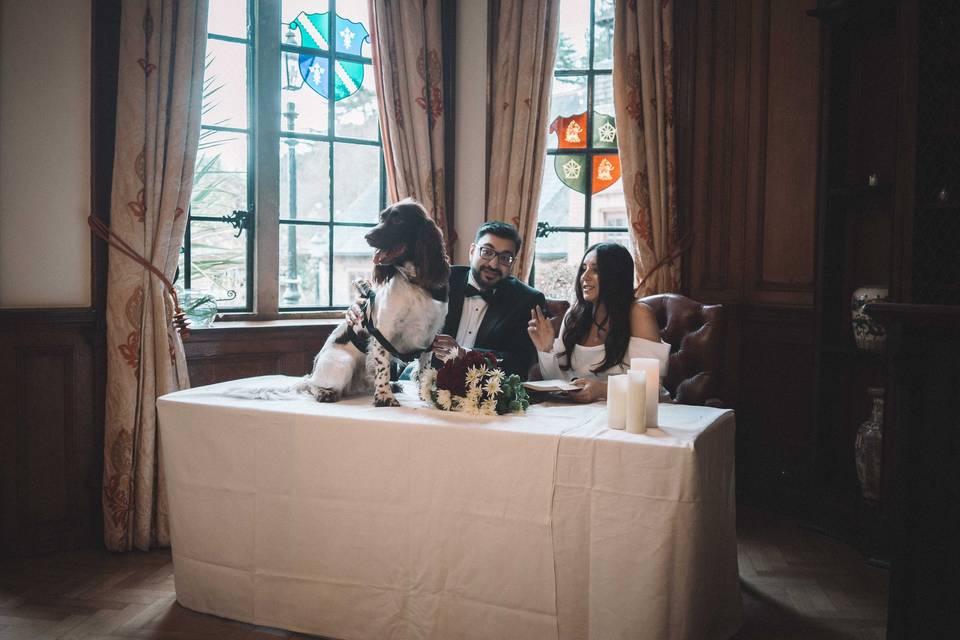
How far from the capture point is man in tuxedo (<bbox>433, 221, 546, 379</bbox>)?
2801 millimetres

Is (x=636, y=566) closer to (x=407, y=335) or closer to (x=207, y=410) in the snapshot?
(x=407, y=335)

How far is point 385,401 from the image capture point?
2.36 metres

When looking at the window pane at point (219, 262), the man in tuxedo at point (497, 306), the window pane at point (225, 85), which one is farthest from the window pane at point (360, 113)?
the man in tuxedo at point (497, 306)

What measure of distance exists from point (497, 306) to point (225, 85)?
188 cm

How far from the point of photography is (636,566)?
6.12 ft

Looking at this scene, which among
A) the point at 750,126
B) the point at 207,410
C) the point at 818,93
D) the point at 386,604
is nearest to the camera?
the point at 386,604

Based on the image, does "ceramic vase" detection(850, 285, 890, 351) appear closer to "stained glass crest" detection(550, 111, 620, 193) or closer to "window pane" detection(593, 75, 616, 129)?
"stained glass crest" detection(550, 111, 620, 193)

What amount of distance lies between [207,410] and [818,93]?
116 inches

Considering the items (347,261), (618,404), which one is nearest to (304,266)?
(347,261)

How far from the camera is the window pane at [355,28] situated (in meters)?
3.94

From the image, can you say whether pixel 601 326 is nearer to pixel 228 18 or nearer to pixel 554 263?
pixel 554 263

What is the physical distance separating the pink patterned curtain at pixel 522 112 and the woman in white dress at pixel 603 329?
4.01 ft

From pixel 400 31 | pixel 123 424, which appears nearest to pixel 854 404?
pixel 400 31

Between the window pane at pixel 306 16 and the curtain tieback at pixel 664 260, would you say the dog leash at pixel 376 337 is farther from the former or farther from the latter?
the window pane at pixel 306 16
